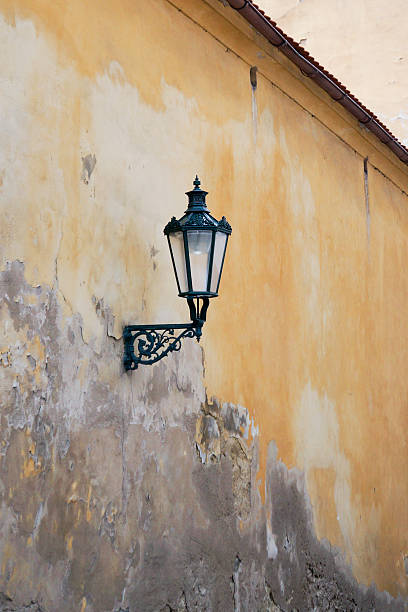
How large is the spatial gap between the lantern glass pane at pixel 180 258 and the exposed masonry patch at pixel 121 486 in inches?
15.5

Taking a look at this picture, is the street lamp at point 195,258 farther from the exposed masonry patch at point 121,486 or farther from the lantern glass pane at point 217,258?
the exposed masonry patch at point 121,486

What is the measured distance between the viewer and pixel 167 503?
4457 millimetres

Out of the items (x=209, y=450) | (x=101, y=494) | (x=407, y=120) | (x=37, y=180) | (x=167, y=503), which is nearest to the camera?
(x=37, y=180)

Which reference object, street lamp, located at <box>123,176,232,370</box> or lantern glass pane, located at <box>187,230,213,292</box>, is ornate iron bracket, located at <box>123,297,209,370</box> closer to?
street lamp, located at <box>123,176,232,370</box>

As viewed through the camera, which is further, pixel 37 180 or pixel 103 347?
pixel 103 347

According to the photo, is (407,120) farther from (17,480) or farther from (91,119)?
(17,480)

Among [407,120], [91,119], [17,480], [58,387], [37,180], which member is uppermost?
[407,120]

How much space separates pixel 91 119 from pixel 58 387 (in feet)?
4.30

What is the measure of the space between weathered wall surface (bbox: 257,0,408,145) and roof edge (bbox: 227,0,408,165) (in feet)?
9.54

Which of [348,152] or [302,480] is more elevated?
[348,152]

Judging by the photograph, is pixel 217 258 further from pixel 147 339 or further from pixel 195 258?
pixel 147 339

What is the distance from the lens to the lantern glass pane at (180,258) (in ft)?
13.4

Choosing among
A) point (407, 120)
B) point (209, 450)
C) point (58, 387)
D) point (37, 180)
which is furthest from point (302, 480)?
point (407, 120)

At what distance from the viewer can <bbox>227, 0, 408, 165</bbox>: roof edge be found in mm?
5492
